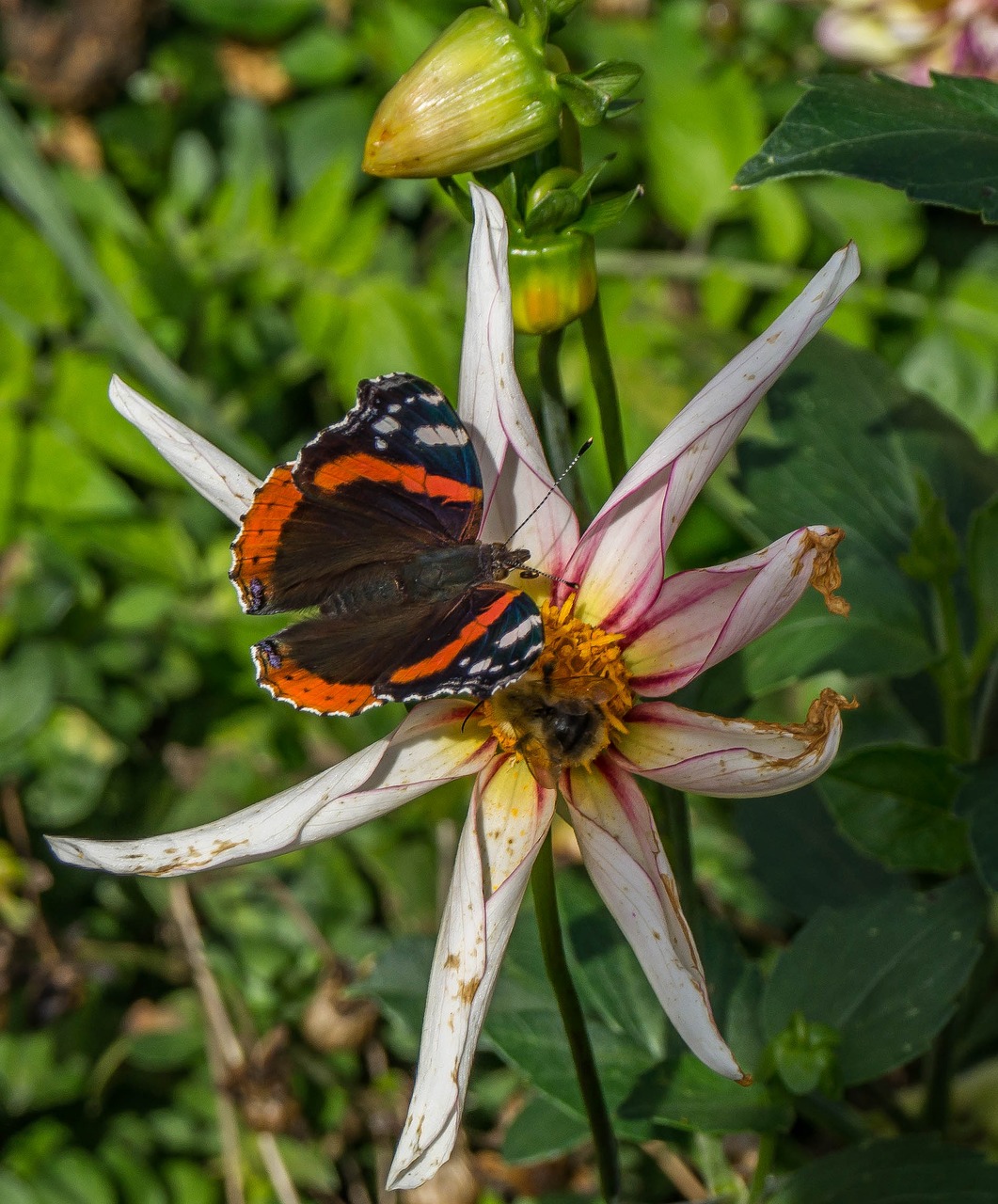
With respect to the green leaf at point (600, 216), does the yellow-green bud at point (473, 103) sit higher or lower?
higher

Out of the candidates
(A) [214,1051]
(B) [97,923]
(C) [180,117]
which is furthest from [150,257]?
(A) [214,1051]

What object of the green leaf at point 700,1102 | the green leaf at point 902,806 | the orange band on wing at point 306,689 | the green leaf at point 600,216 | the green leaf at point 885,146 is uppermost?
the green leaf at point 885,146

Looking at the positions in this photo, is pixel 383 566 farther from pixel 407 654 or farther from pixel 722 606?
pixel 722 606

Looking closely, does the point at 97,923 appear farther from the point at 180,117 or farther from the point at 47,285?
the point at 180,117

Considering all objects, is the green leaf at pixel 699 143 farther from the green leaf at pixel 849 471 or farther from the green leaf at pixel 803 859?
the green leaf at pixel 803 859

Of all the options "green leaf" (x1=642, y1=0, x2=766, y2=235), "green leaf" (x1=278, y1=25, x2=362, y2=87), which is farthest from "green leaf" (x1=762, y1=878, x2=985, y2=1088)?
"green leaf" (x1=278, y1=25, x2=362, y2=87)

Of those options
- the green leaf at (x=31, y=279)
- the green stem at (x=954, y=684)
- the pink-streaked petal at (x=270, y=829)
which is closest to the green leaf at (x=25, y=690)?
the green leaf at (x=31, y=279)

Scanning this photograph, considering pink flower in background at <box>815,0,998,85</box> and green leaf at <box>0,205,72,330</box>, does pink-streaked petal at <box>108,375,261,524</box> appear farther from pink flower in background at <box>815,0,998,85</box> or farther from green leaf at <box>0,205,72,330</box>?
pink flower in background at <box>815,0,998,85</box>
